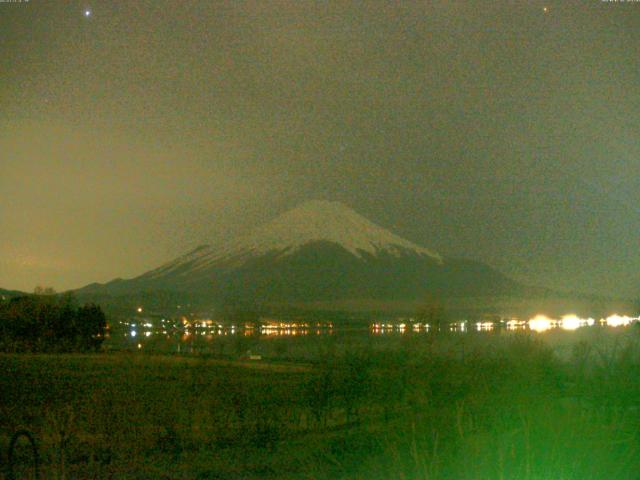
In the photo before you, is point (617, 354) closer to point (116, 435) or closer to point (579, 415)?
point (579, 415)

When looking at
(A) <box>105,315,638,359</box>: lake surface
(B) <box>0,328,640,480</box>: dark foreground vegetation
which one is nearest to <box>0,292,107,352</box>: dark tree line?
(A) <box>105,315,638,359</box>: lake surface

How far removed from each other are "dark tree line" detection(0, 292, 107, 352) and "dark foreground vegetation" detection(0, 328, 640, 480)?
171ft

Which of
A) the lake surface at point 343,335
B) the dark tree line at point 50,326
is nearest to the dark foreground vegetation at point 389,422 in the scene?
the lake surface at point 343,335

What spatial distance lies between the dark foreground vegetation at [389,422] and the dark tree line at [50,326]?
5224cm

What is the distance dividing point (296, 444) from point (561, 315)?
99.1 metres

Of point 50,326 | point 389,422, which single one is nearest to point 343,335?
point 50,326

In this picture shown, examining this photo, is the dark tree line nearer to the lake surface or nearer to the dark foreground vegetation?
the lake surface

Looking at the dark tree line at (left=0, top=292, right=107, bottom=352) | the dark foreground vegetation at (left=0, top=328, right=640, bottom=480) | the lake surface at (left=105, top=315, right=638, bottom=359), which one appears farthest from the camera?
the dark tree line at (left=0, top=292, right=107, bottom=352)

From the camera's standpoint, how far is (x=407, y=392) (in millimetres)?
23344

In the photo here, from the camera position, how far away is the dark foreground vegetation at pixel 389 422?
11414mm

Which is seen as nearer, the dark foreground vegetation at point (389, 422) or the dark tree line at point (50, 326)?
the dark foreground vegetation at point (389, 422)

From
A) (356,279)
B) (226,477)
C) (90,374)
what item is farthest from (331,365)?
(356,279)

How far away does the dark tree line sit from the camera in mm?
84550

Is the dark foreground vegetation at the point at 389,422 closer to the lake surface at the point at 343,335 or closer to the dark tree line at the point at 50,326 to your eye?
the lake surface at the point at 343,335
